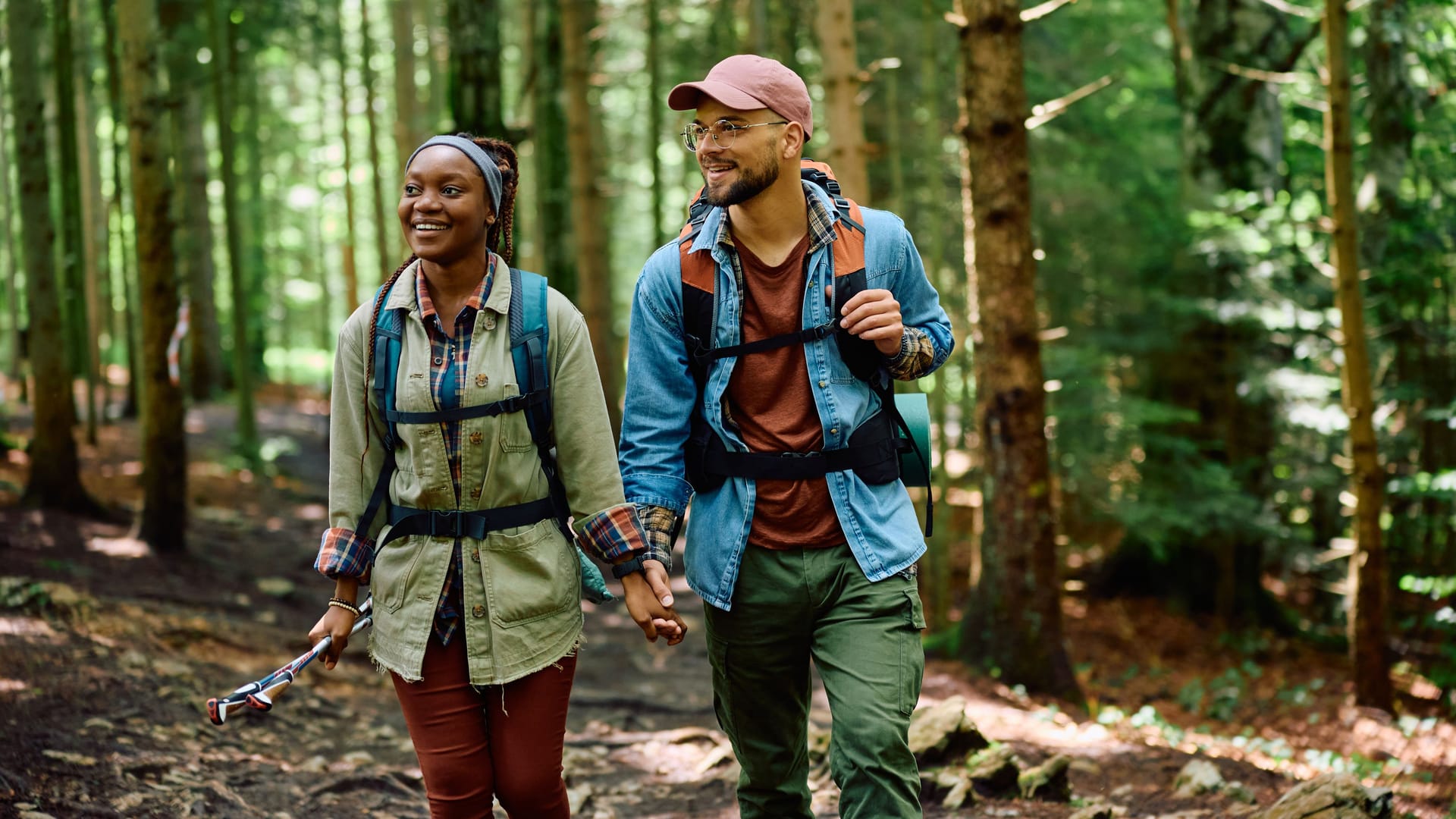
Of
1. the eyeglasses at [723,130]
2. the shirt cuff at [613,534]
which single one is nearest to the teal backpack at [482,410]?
the shirt cuff at [613,534]

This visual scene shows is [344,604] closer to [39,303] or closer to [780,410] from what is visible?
[780,410]

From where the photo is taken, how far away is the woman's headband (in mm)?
3285

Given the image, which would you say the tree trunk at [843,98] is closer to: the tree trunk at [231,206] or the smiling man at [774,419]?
the smiling man at [774,419]

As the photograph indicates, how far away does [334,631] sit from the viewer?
325 centimetres

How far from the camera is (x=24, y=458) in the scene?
44.2 feet

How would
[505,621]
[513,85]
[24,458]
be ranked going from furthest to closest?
1. [513,85]
2. [24,458]
3. [505,621]

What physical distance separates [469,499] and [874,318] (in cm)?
122

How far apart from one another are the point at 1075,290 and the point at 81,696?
1389 centimetres

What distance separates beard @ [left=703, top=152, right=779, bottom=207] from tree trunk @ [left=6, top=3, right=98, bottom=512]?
29.9ft

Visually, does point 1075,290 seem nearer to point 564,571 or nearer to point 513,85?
point 564,571

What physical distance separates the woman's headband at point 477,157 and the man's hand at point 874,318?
1045mm

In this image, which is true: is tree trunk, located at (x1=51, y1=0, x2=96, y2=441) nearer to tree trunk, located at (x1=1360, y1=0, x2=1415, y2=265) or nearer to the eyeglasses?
the eyeglasses

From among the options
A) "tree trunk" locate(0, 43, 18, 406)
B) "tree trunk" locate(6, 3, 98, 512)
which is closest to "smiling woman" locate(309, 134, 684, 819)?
"tree trunk" locate(6, 3, 98, 512)

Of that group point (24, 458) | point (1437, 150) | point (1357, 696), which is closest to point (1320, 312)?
point (1437, 150)
